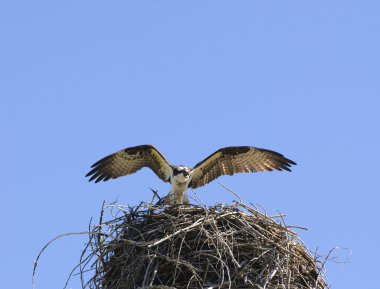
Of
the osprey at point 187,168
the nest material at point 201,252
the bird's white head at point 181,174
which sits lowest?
the nest material at point 201,252

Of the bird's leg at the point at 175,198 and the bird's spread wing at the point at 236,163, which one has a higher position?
the bird's spread wing at the point at 236,163

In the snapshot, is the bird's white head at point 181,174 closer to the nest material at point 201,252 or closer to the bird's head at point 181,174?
the bird's head at point 181,174

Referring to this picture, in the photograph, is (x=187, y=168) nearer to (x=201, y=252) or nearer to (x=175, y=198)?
(x=175, y=198)

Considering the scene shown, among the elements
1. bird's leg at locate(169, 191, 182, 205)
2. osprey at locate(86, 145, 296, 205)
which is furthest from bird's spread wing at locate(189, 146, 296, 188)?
bird's leg at locate(169, 191, 182, 205)

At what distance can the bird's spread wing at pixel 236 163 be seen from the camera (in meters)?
11.6

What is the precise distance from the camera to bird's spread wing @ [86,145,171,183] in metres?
11.4

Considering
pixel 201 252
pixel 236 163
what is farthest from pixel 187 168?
pixel 201 252

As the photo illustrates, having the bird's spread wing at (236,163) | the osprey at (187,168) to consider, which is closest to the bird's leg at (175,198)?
the osprey at (187,168)

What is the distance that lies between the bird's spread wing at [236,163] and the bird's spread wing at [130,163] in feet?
1.29

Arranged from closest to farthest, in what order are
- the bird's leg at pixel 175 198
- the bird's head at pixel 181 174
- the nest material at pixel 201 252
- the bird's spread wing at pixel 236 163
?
the nest material at pixel 201 252 < the bird's leg at pixel 175 198 < the bird's head at pixel 181 174 < the bird's spread wing at pixel 236 163

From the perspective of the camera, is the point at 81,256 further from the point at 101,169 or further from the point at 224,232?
the point at 101,169

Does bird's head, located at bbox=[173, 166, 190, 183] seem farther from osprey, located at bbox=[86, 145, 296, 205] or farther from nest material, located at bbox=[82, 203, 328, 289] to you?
nest material, located at bbox=[82, 203, 328, 289]

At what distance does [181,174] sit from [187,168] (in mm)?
202

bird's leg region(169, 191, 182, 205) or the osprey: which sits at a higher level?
the osprey
